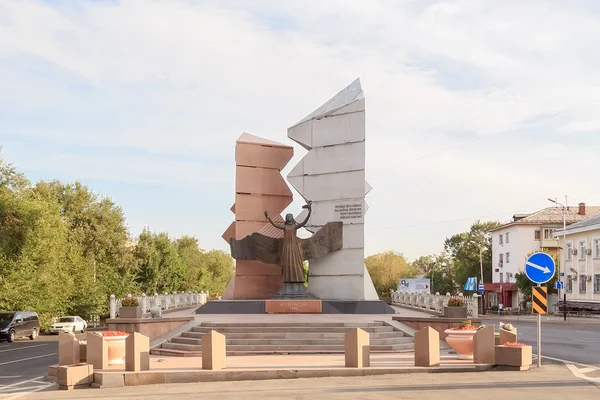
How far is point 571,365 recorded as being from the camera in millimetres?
19406

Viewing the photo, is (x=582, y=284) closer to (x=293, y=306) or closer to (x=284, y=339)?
(x=293, y=306)

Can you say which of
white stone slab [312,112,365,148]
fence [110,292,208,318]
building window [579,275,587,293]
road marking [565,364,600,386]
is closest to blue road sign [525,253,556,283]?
road marking [565,364,600,386]

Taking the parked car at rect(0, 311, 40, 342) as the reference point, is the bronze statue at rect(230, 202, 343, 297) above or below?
above

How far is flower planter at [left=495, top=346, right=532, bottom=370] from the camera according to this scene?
17609 millimetres

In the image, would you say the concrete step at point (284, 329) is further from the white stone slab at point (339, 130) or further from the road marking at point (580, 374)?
the white stone slab at point (339, 130)

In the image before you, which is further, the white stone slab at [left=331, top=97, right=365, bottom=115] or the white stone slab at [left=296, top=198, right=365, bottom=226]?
the white stone slab at [left=331, top=97, right=365, bottom=115]

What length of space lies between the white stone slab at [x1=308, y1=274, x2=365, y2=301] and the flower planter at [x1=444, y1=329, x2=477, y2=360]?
12310 mm

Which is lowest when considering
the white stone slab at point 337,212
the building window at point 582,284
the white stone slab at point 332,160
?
the building window at point 582,284

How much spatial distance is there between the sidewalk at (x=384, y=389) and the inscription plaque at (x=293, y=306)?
13.4m

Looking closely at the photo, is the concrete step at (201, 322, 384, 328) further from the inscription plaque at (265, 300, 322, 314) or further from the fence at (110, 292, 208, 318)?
the inscription plaque at (265, 300, 322, 314)

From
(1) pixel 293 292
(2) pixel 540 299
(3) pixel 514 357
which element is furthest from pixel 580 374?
(1) pixel 293 292

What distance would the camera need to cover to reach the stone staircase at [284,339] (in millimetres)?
21797

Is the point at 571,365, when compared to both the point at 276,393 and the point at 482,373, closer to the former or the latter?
the point at 482,373

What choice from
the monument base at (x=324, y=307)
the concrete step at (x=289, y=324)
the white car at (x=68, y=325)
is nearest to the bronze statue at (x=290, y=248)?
the monument base at (x=324, y=307)
